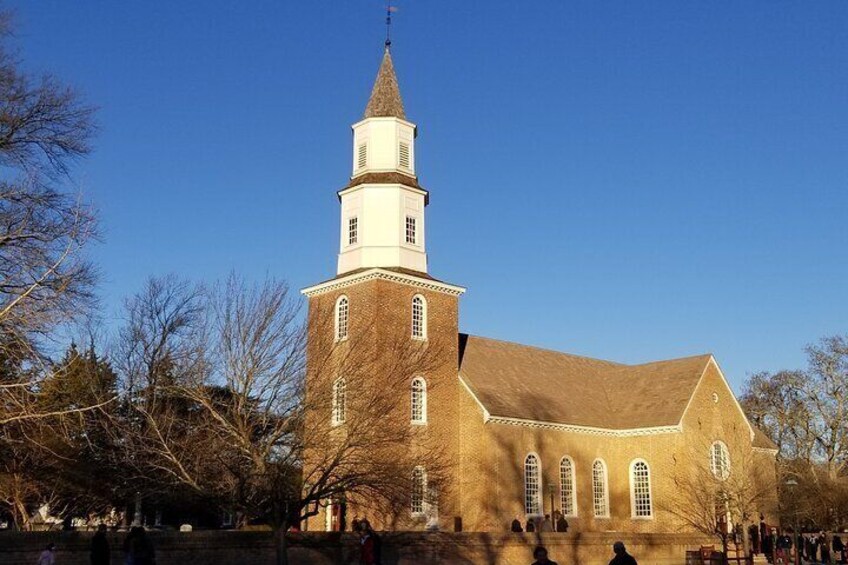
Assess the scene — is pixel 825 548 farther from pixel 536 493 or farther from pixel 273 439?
pixel 273 439

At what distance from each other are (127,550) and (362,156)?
22.9m

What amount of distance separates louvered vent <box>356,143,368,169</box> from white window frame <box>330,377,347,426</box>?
14.5 meters

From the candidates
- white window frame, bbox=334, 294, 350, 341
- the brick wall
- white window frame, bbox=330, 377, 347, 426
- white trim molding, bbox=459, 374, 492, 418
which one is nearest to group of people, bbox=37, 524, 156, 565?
white window frame, bbox=330, 377, 347, 426

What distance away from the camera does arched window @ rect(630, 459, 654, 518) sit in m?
43.2

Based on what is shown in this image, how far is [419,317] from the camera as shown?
3862 cm

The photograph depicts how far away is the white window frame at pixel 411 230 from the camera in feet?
127

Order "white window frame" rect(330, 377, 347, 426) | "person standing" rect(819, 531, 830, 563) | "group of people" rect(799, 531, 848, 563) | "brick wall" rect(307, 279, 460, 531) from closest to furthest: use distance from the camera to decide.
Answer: "white window frame" rect(330, 377, 347, 426), "brick wall" rect(307, 279, 460, 531), "person standing" rect(819, 531, 830, 563), "group of people" rect(799, 531, 848, 563)

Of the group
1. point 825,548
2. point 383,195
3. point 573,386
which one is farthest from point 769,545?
point 383,195

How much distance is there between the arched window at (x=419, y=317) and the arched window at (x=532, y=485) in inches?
289

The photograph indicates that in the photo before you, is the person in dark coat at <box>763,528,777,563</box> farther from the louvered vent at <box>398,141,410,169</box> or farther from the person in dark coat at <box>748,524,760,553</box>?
the louvered vent at <box>398,141,410,169</box>

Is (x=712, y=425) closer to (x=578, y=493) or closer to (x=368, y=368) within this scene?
(x=578, y=493)

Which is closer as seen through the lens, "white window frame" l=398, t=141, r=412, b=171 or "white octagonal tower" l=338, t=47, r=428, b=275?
"white octagonal tower" l=338, t=47, r=428, b=275

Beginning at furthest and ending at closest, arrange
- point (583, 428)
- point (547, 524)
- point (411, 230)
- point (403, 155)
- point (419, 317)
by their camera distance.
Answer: point (583, 428)
point (403, 155)
point (547, 524)
point (411, 230)
point (419, 317)

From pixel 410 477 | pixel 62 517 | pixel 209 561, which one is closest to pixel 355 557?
pixel 410 477
